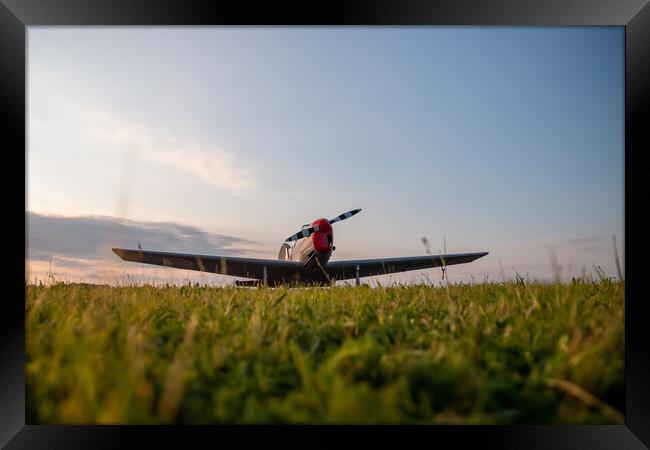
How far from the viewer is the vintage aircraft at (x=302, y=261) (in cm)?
1523

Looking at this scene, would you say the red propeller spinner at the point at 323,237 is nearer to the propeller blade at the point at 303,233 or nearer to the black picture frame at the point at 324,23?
the propeller blade at the point at 303,233

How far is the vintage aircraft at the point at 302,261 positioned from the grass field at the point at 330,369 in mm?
11072

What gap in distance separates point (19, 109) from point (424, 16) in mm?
2631

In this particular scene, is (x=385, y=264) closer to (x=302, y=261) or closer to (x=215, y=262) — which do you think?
(x=302, y=261)

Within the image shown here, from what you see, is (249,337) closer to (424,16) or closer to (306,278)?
(424,16)

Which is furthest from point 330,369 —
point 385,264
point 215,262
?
point 385,264

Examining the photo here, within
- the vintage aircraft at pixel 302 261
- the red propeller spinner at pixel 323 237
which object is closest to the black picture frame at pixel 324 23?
the vintage aircraft at pixel 302 261

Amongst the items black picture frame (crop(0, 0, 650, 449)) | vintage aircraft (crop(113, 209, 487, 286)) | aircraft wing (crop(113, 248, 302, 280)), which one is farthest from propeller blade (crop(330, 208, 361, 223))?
black picture frame (crop(0, 0, 650, 449))

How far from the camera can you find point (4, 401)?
1.88m

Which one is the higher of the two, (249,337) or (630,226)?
(630,226)

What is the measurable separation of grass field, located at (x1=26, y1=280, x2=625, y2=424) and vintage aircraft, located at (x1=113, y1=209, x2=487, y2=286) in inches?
436

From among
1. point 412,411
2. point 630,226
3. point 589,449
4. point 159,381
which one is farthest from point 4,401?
point 630,226

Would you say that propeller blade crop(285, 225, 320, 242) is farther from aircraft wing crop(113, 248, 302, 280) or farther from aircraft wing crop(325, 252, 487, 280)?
aircraft wing crop(325, 252, 487, 280)

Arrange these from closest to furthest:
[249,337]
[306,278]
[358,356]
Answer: [358,356]
[249,337]
[306,278]
